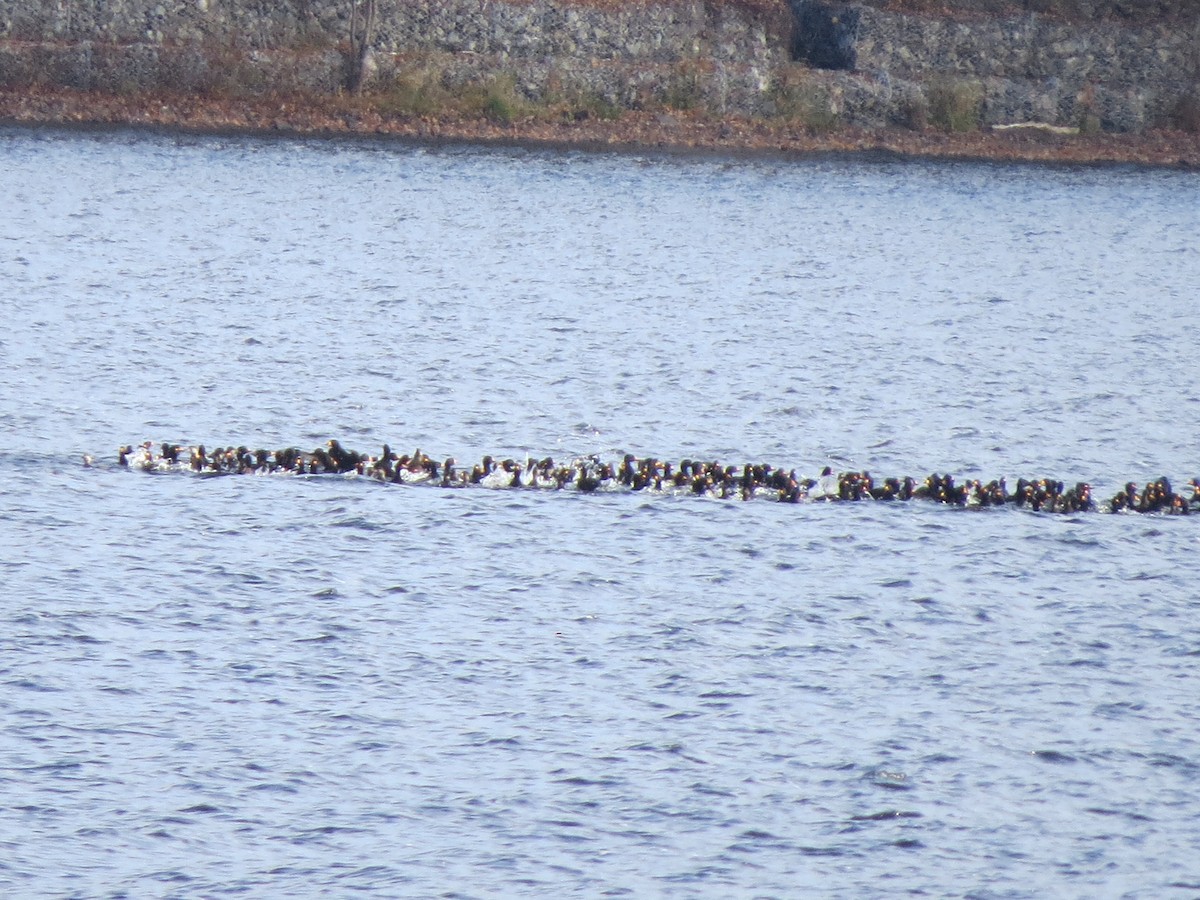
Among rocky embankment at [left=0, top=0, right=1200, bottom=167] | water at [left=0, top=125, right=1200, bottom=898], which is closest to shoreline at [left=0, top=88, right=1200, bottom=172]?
rocky embankment at [left=0, top=0, right=1200, bottom=167]

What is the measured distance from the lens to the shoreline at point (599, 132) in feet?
223

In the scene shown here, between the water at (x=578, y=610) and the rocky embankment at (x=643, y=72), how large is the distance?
95.3 ft

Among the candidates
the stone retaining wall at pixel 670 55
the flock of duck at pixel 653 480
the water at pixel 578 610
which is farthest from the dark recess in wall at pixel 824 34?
the flock of duck at pixel 653 480

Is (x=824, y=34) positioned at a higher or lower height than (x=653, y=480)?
higher

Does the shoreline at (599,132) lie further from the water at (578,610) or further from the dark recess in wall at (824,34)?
the water at (578,610)

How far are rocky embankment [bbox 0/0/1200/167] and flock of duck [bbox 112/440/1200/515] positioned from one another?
1847 inches

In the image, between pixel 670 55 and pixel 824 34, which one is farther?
pixel 824 34

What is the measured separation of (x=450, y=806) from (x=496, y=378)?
698 inches

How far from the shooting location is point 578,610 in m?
19.1

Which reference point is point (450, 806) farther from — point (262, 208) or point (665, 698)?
point (262, 208)

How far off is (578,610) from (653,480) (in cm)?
531

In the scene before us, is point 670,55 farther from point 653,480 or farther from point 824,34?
point 653,480

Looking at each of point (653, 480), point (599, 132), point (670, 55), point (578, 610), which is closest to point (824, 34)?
point (670, 55)

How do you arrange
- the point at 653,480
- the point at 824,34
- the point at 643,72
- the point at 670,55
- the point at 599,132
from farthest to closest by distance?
the point at 824,34 < the point at 670,55 < the point at 643,72 < the point at 599,132 < the point at 653,480
